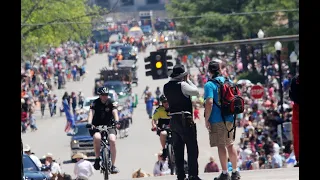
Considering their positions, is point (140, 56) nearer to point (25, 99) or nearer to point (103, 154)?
point (25, 99)

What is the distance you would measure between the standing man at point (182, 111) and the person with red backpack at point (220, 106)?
10.6 inches

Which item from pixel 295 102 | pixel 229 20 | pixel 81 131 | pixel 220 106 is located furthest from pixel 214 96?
pixel 229 20

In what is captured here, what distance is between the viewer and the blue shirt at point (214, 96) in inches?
489

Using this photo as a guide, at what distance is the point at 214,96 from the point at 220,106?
0.14 metres

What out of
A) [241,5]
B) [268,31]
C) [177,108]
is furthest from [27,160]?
[241,5]

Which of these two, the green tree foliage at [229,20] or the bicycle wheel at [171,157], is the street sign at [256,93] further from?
the bicycle wheel at [171,157]

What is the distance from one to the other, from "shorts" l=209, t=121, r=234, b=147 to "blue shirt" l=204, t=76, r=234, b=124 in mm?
60

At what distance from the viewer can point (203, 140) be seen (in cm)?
3994

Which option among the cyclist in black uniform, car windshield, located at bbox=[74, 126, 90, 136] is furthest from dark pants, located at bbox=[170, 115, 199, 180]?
car windshield, located at bbox=[74, 126, 90, 136]

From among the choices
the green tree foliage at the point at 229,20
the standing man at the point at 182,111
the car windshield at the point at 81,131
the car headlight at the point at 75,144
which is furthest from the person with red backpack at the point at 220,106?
the green tree foliage at the point at 229,20

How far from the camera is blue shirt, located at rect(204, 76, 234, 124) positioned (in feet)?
40.8

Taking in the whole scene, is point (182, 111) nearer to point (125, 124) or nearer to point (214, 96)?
point (214, 96)

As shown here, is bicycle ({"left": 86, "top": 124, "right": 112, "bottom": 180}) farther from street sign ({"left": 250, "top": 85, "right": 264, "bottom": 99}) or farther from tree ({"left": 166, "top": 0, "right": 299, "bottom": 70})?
tree ({"left": 166, "top": 0, "right": 299, "bottom": 70})

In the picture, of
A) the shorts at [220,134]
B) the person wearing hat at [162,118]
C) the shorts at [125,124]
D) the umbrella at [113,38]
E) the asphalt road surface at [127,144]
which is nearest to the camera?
the shorts at [220,134]
